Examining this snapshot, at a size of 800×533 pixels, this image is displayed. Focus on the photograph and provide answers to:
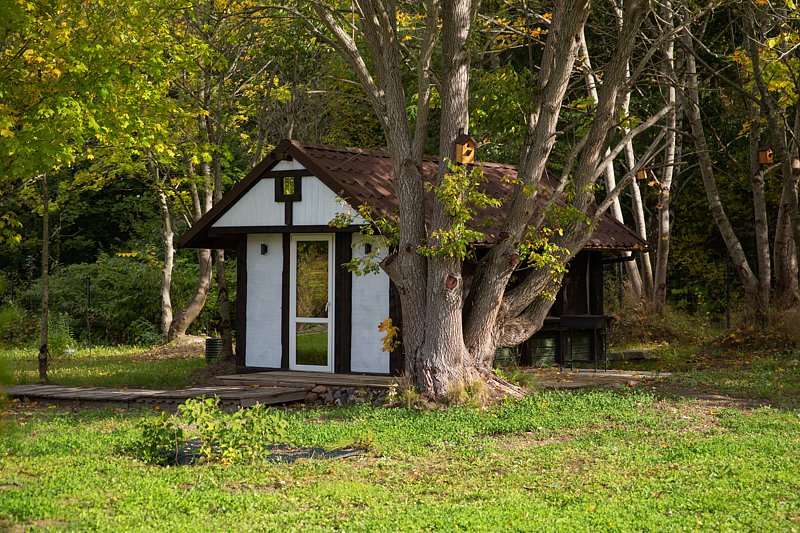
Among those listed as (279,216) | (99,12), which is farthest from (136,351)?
(99,12)

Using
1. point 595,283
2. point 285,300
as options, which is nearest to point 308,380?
point 285,300

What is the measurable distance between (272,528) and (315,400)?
7.21 m

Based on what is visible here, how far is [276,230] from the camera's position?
15594 mm

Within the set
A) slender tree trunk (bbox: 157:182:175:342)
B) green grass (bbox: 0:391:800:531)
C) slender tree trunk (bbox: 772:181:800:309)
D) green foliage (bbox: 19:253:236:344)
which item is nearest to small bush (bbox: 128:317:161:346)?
green foliage (bbox: 19:253:236:344)

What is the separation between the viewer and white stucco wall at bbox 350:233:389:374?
48.6 ft

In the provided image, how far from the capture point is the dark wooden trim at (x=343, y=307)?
49.4 ft

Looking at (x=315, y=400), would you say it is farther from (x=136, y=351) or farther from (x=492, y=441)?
(x=136, y=351)

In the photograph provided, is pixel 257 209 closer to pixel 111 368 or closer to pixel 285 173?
pixel 285 173

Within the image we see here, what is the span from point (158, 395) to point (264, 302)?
3404 mm

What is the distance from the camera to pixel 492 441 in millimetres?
9758

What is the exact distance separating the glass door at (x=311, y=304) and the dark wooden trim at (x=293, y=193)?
646 mm

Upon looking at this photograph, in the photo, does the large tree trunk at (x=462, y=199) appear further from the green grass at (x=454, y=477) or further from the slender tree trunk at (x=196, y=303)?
the slender tree trunk at (x=196, y=303)

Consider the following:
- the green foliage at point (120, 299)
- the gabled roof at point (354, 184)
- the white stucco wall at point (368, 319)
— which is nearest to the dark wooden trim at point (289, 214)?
the gabled roof at point (354, 184)

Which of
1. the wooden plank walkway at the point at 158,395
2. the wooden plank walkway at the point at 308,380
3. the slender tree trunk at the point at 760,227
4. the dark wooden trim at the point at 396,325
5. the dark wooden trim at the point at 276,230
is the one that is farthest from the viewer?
the slender tree trunk at the point at 760,227
